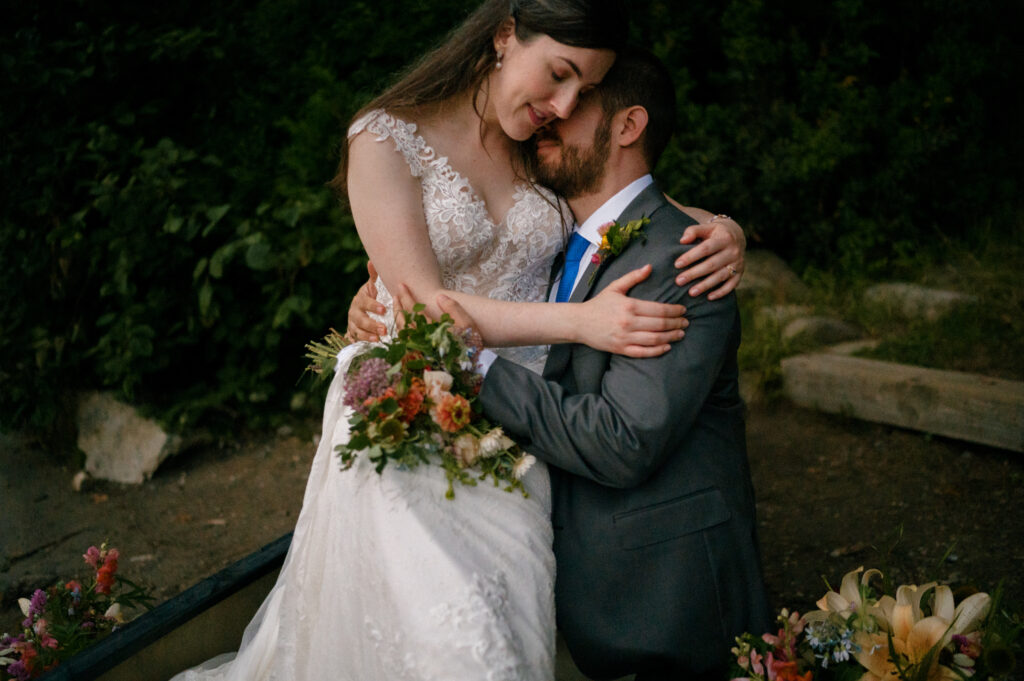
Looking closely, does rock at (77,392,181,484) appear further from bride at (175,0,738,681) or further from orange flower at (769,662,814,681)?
orange flower at (769,662,814,681)

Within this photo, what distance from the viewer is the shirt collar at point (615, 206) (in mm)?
2396

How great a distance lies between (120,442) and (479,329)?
3104 mm

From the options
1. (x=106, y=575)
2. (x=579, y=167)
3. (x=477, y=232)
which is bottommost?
(x=106, y=575)

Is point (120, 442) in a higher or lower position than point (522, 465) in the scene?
lower

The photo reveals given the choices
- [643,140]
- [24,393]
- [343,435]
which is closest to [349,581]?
[343,435]

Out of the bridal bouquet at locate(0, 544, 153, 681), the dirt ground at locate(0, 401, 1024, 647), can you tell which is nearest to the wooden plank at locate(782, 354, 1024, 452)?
the dirt ground at locate(0, 401, 1024, 647)

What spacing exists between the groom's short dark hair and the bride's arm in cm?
51

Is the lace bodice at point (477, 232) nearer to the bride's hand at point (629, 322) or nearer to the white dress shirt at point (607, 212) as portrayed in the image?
the white dress shirt at point (607, 212)

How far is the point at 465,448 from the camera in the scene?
2033 millimetres

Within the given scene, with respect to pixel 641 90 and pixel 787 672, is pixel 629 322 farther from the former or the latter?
pixel 787 672

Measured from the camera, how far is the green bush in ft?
14.4

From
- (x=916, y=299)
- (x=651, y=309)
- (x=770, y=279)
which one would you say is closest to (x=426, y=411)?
(x=651, y=309)

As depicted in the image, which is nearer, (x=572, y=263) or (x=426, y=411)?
(x=426, y=411)

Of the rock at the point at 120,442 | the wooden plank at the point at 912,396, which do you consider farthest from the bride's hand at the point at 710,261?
the rock at the point at 120,442
